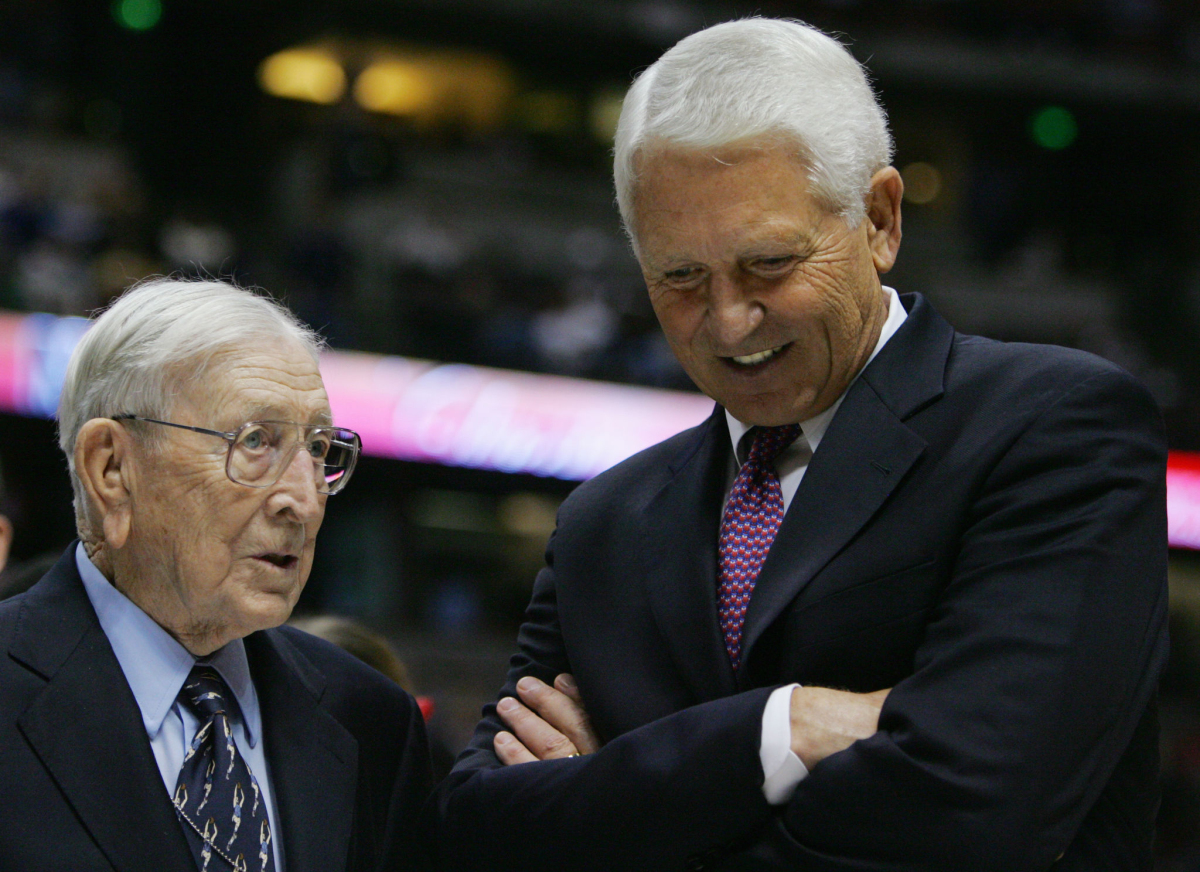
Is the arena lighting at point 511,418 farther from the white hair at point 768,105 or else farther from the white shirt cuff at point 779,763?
Answer: the white shirt cuff at point 779,763

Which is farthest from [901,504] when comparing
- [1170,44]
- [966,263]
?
[1170,44]

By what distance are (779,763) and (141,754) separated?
0.95 metres

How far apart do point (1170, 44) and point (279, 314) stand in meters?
18.3

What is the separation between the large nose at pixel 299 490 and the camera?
2246 millimetres

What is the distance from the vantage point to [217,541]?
2199 millimetres

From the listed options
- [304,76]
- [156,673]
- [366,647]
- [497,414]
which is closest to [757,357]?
[156,673]

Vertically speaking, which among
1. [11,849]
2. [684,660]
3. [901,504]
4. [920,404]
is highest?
[920,404]

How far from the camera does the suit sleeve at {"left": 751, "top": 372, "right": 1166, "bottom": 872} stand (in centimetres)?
174

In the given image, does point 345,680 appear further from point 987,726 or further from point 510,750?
point 987,726

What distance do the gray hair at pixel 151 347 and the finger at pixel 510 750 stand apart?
2.37ft

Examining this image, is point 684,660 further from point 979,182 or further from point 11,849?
point 979,182

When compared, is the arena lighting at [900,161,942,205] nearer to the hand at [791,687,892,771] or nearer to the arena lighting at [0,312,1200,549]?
the arena lighting at [0,312,1200,549]

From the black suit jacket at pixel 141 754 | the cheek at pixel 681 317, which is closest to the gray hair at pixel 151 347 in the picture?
the black suit jacket at pixel 141 754

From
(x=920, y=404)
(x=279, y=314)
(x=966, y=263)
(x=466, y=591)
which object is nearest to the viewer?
(x=920, y=404)
